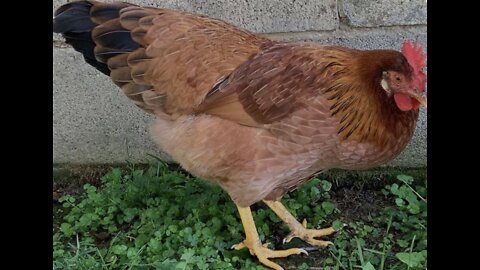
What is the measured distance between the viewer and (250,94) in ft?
8.86

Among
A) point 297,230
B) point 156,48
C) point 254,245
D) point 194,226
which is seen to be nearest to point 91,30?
point 156,48

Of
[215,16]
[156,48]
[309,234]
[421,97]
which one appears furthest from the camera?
[215,16]

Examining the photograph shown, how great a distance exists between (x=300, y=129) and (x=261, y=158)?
226 mm

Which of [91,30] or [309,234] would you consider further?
[309,234]

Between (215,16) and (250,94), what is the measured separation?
0.86 metres

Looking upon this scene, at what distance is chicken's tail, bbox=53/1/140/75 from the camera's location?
288 centimetres

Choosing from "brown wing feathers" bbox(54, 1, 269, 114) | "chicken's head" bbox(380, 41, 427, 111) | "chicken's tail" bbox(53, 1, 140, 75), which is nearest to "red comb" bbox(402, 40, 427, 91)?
"chicken's head" bbox(380, 41, 427, 111)

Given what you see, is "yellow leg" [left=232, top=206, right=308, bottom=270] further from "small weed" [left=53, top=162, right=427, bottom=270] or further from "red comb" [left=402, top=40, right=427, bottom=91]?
"red comb" [left=402, top=40, right=427, bottom=91]

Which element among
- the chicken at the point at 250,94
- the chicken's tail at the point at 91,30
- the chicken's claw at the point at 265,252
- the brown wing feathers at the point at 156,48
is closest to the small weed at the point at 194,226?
the chicken's claw at the point at 265,252

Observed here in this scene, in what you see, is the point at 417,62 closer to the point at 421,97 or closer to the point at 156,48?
the point at 421,97

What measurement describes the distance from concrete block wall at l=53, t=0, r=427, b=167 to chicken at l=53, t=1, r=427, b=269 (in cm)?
43

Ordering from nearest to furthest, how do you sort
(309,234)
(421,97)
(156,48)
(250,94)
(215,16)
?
(421,97), (250,94), (156,48), (309,234), (215,16)

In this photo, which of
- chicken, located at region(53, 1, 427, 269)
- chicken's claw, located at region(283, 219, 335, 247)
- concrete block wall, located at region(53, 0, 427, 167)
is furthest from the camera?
concrete block wall, located at region(53, 0, 427, 167)

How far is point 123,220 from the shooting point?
3285 mm
